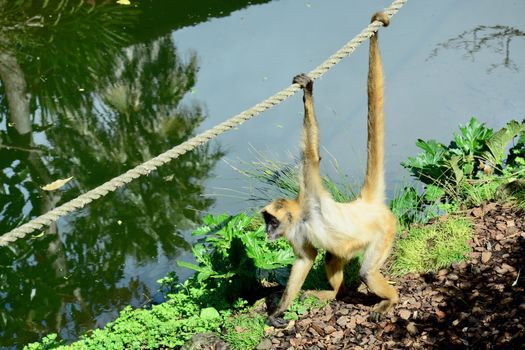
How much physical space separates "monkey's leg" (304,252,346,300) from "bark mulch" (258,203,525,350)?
0.32ft

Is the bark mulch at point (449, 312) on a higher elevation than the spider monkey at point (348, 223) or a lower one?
lower

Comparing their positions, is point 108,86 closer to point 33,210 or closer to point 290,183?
point 33,210

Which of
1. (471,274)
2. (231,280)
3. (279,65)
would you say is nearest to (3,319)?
(231,280)

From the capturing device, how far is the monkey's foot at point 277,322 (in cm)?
511

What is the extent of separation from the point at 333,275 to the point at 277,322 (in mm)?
597

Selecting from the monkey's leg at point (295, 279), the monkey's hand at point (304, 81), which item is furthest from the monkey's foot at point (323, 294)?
the monkey's hand at point (304, 81)

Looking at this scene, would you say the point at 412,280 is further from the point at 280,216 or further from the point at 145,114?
the point at 145,114

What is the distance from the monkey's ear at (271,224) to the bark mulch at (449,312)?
762mm

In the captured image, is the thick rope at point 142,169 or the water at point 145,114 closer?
the thick rope at point 142,169

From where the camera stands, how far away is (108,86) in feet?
34.2

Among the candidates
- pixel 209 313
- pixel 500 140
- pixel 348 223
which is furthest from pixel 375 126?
pixel 500 140

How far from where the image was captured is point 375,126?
458 cm

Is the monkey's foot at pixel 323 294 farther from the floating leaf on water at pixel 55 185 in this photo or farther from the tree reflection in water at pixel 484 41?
the tree reflection in water at pixel 484 41

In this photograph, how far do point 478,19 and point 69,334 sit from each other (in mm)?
8143
